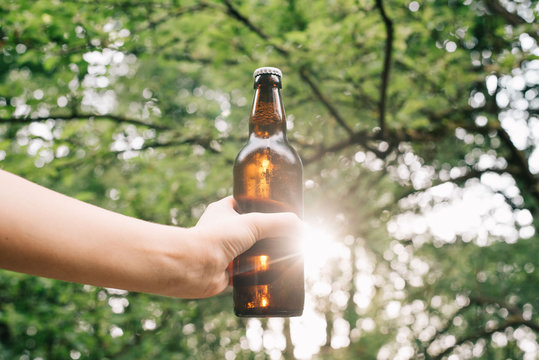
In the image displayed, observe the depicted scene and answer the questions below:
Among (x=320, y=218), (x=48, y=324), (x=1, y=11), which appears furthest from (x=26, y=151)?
(x=320, y=218)

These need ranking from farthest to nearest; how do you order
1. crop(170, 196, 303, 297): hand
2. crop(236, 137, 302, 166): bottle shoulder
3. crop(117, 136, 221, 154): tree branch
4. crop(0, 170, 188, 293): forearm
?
crop(117, 136, 221, 154): tree branch
crop(236, 137, 302, 166): bottle shoulder
crop(170, 196, 303, 297): hand
crop(0, 170, 188, 293): forearm

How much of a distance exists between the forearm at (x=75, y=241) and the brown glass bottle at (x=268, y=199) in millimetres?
505

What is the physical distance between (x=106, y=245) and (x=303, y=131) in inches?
171

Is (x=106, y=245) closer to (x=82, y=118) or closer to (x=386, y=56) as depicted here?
(x=386, y=56)

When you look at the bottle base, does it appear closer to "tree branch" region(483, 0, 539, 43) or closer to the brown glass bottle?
A: the brown glass bottle

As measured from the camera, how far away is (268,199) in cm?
216

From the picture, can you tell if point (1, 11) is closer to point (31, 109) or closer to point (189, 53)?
point (31, 109)

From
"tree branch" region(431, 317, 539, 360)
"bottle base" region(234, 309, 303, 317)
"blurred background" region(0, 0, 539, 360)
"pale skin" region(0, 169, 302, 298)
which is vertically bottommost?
"tree branch" region(431, 317, 539, 360)

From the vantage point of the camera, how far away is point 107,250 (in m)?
1.17

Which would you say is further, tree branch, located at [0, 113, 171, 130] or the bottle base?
tree branch, located at [0, 113, 171, 130]

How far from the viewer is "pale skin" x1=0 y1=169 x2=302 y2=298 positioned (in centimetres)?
106

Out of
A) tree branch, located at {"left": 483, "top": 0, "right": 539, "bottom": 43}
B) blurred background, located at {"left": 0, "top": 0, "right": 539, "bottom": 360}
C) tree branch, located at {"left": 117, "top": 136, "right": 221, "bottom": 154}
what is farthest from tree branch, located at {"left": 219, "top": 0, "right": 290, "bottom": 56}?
tree branch, located at {"left": 483, "top": 0, "right": 539, "bottom": 43}

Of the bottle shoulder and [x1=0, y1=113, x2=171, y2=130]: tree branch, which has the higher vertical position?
the bottle shoulder

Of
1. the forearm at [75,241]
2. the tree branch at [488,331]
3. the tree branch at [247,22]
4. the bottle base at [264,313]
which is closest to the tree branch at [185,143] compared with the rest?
the tree branch at [247,22]
